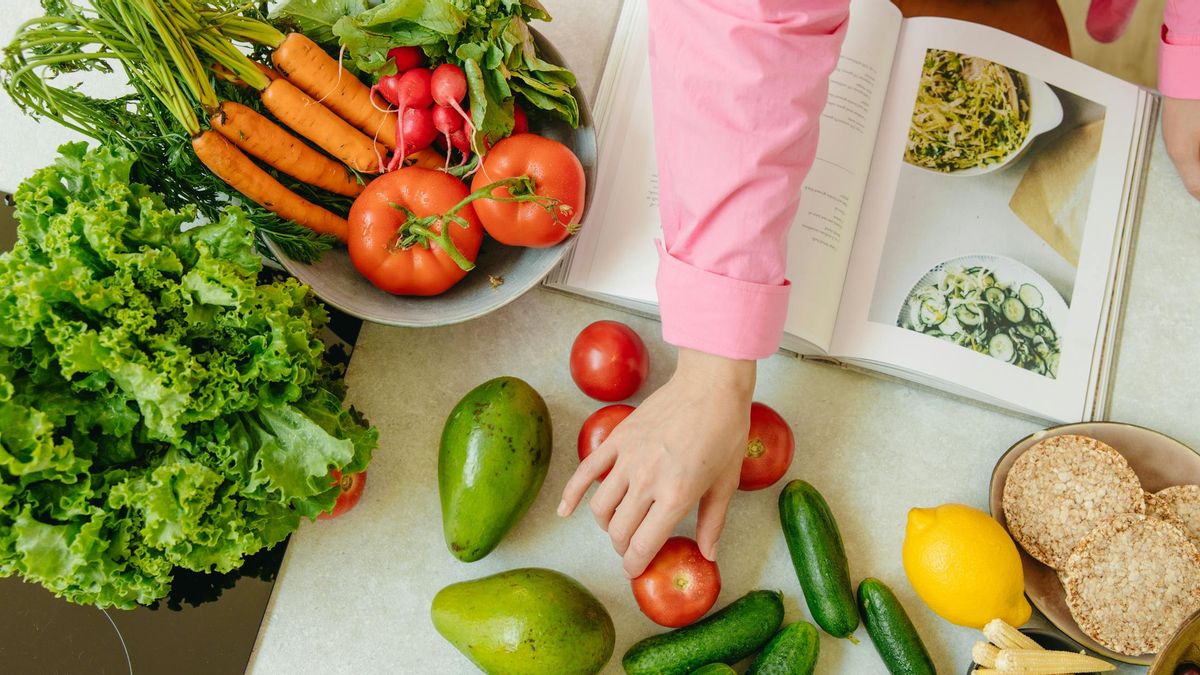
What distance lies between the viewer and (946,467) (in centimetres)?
94

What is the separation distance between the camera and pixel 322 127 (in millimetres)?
840

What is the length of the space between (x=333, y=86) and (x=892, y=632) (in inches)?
31.6

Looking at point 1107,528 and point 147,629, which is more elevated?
point 1107,528

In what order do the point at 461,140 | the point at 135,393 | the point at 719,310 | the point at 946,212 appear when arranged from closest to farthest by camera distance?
the point at 135,393 → the point at 719,310 → the point at 461,140 → the point at 946,212

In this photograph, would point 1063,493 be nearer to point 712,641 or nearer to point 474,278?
point 712,641

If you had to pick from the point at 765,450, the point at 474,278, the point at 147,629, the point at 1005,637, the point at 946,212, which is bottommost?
the point at 147,629

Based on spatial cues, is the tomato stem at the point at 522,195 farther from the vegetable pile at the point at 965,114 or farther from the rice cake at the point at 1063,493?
the rice cake at the point at 1063,493

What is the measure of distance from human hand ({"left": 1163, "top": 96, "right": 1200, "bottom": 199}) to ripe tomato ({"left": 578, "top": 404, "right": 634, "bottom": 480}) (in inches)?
29.3

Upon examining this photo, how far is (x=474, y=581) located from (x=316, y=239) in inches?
15.2

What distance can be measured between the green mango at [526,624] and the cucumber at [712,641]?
4cm

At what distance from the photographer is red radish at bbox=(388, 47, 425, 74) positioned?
0.84 meters

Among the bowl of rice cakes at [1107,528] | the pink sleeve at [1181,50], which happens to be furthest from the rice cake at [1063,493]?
the pink sleeve at [1181,50]

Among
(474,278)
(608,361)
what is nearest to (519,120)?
(474,278)

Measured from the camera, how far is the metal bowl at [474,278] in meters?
0.82
